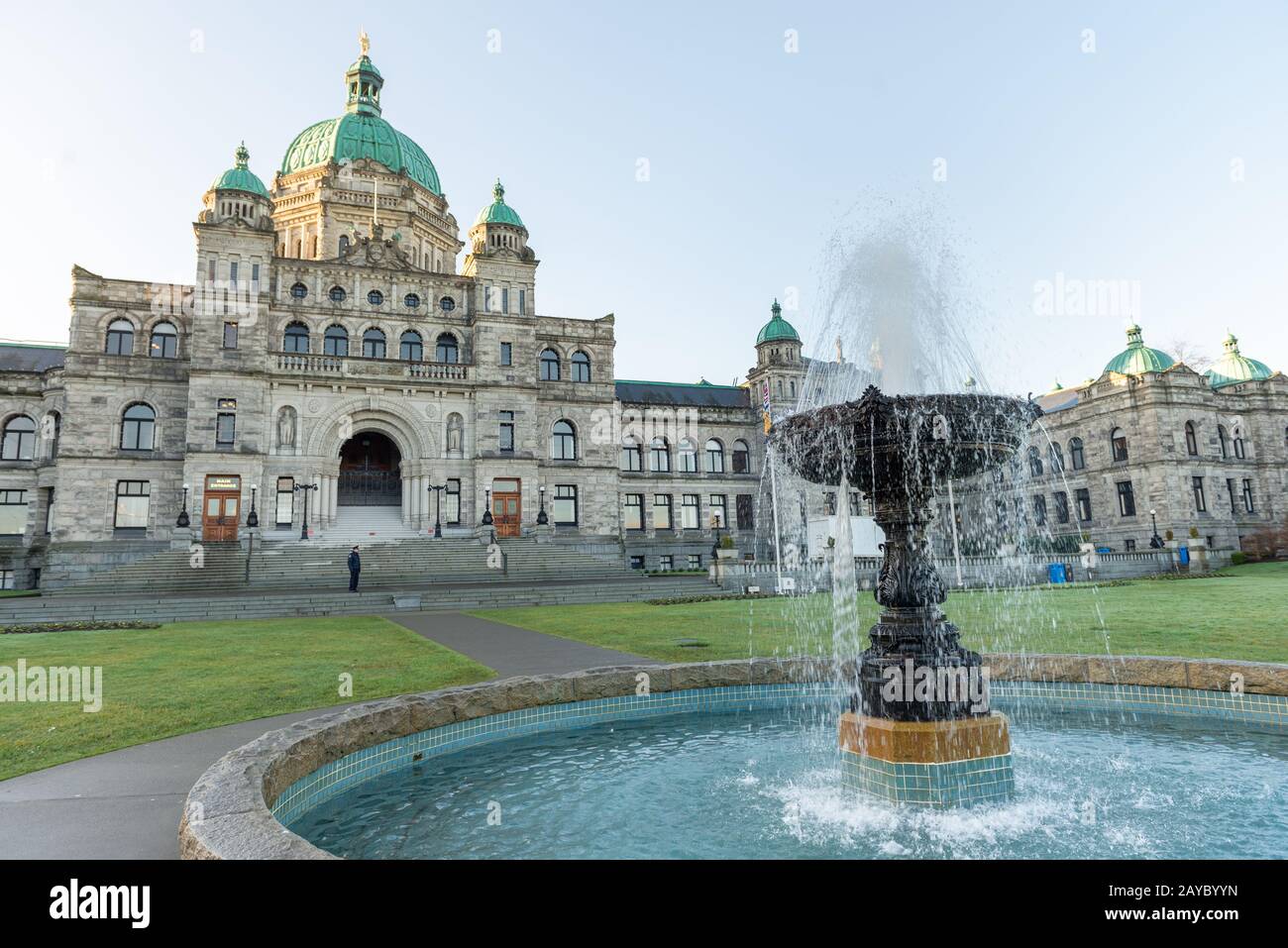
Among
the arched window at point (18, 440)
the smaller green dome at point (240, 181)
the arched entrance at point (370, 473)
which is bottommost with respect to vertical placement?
the arched entrance at point (370, 473)

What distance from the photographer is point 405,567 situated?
30531 mm

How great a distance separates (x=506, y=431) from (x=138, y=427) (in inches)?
709

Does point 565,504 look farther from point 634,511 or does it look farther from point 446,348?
point 446,348

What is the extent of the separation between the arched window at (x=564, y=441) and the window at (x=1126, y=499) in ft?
110

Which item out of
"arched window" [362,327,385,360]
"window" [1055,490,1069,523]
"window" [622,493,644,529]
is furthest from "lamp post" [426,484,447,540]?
"window" [1055,490,1069,523]

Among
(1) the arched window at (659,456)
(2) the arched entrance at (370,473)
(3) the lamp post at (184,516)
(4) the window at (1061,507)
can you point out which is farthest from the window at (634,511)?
(4) the window at (1061,507)

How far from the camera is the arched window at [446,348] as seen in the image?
39.9 m

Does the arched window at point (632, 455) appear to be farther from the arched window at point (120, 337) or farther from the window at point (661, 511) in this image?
the arched window at point (120, 337)

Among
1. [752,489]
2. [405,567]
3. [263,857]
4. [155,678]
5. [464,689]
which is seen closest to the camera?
[263,857]

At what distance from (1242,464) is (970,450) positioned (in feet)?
168

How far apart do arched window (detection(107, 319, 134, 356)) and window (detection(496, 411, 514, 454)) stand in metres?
19.0

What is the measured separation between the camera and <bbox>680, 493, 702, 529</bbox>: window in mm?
47281
